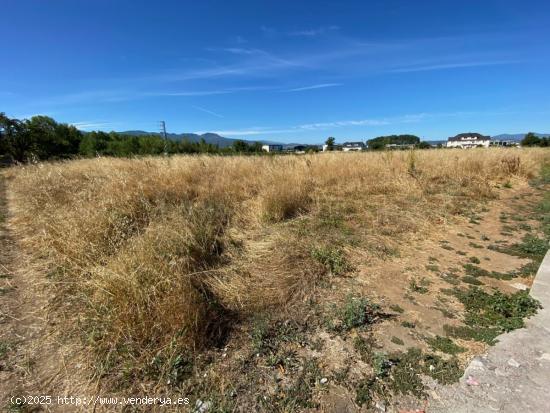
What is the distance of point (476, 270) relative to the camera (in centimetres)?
342

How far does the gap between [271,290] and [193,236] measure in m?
1.09

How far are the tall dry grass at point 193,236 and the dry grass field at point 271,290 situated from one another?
0.05ft

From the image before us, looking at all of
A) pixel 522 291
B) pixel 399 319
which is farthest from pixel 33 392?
pixel 522 291

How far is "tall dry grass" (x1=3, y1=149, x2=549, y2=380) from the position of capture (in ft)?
7.06

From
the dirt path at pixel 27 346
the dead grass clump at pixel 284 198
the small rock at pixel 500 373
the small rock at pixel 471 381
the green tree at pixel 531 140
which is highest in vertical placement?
the green tree at pixel 531 140

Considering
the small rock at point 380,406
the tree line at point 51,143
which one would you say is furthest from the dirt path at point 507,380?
the tree line at point 51,143

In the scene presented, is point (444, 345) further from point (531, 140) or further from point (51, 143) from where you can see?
point (531, 140)

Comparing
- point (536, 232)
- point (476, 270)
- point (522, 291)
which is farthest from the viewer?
point (536, 232)

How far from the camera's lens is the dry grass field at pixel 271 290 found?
189 cm

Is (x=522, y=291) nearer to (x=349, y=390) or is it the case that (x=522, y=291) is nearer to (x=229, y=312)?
(x=349, y=390)

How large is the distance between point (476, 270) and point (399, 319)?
5.08ft

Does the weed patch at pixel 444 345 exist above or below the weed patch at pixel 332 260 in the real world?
below

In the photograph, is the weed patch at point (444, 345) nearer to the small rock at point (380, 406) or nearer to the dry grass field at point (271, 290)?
the dry grass field at point (271, 290)

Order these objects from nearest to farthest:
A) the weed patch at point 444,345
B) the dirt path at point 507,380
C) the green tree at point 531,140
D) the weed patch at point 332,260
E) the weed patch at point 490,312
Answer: the dirt path at point 507,380 < the weed patch at point 444,345 < the weed patch at point 490,312 < the weed patch at point 332,260 < the green tree at point 531,140
